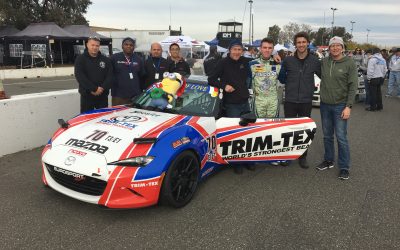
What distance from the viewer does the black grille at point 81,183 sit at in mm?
3121

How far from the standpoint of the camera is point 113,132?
3.50 m

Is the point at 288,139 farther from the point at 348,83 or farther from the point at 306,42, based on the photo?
the point at 306,42

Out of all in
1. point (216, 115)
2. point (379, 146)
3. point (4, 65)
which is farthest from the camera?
point (4, 65)

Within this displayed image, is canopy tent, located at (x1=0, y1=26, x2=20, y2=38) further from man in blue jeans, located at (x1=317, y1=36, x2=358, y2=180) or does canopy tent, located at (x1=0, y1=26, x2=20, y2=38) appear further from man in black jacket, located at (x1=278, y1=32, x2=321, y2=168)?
man in blue jeans, located at (x1=317, y1=36, x2=358, y2=180)

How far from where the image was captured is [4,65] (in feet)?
87.0

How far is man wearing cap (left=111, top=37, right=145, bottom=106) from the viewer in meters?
5.48

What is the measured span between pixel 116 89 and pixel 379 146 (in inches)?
186

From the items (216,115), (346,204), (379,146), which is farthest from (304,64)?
(379,146)

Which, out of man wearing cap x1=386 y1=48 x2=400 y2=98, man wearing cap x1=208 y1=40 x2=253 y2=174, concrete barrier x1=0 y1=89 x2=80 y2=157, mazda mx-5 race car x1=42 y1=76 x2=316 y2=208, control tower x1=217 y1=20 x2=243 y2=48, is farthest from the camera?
control tower x1=217 y1=20 x2=243 y2=48

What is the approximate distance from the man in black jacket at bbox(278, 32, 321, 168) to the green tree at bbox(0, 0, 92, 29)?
34.5m

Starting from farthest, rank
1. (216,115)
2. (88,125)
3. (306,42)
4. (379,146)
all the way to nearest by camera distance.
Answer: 1. (379,146)
2. (306,42)
3. (216,115)
4. (88,125)

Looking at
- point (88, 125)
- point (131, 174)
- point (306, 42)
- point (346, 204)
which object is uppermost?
point (306, 42)

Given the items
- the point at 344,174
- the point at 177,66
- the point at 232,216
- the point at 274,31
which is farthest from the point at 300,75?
the point at 274,31

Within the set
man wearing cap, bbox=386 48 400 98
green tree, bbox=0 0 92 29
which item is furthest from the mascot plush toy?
green tree, bbox=0 0 92 29
